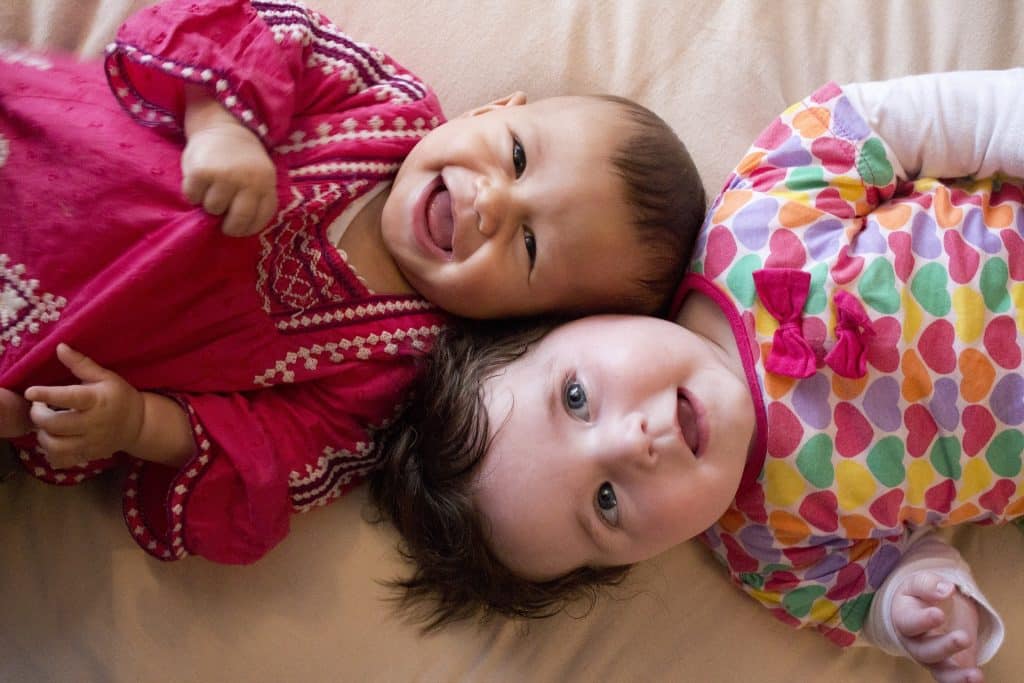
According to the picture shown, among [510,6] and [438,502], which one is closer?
[438,502]

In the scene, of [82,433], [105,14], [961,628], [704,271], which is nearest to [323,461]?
[82,433]

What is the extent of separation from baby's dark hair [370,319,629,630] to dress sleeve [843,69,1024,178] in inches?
19.4

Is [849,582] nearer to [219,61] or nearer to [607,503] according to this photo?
[607,503]

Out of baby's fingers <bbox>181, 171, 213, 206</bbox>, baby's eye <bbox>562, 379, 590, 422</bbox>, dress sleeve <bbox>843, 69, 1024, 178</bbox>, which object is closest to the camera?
baby's fingers <bbox>181, 171, 213, 206</bbox>

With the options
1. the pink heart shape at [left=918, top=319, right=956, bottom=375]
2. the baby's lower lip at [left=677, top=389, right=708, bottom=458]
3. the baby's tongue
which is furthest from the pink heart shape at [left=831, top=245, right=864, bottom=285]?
the baby's tongue

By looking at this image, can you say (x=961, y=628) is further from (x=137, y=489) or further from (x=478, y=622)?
(x=137, y=489)

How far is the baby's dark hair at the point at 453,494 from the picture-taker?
3.08ft

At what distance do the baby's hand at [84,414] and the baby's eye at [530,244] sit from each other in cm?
43

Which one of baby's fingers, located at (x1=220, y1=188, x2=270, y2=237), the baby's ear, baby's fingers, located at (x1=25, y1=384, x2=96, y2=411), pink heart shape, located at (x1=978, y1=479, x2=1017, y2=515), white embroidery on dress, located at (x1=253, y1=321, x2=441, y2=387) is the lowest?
pink heart shape, located at (x1=978, y1=479, x2=1017, y2=515)

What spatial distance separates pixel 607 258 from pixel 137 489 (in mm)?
580

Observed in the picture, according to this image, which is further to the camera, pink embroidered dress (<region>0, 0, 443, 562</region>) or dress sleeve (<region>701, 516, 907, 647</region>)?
dress sleeve (<region>701, 516, 907, 647</region>)

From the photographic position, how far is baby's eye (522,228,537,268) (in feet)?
3.14

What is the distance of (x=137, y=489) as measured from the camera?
0.96m

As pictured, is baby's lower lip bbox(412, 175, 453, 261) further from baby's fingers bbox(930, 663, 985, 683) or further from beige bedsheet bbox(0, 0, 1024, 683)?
baby's fingers bbox(930, 663, 985, 683)
